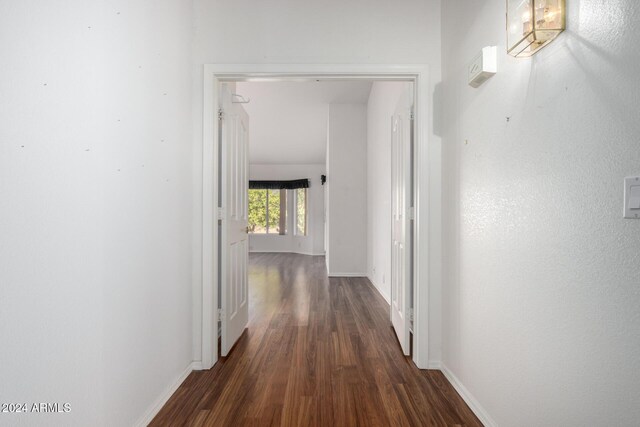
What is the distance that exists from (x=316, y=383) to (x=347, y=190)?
160 inches

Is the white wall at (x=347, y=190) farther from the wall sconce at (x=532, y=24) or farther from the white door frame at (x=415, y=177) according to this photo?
the wall sconce at (x=532, y=24)

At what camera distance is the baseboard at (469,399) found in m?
1.62

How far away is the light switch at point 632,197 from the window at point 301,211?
936 centimetres

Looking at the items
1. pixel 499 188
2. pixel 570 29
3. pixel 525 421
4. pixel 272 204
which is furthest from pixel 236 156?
pixel 272 204

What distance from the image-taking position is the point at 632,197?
2.88 feet

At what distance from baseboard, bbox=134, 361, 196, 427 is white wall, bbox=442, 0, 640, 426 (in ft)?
5.52

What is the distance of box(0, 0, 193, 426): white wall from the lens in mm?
1013

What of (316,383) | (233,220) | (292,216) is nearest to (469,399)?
(316,383)

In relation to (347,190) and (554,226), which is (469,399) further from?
(347,190)

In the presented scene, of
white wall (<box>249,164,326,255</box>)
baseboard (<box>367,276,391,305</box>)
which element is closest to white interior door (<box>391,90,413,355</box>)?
baseboard (<box>367,276,391,305</box>)

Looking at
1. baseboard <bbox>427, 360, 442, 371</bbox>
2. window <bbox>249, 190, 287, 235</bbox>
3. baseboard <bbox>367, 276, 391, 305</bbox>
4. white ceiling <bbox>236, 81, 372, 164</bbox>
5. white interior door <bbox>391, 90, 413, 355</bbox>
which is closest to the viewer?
baseboard <bbox>427, 360, 442, 371</bbox>

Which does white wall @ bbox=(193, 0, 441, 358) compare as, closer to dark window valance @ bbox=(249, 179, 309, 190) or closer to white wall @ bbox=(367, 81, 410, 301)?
white wall @ bbox=(367, 81, 410, 301)

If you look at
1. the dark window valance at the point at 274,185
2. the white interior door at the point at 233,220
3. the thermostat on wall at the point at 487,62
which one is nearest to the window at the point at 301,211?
the dark window valance at the point at 274,185

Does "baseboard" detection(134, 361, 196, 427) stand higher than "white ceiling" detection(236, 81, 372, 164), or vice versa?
"white ceiling" detection(236, 81, 372, 164)
